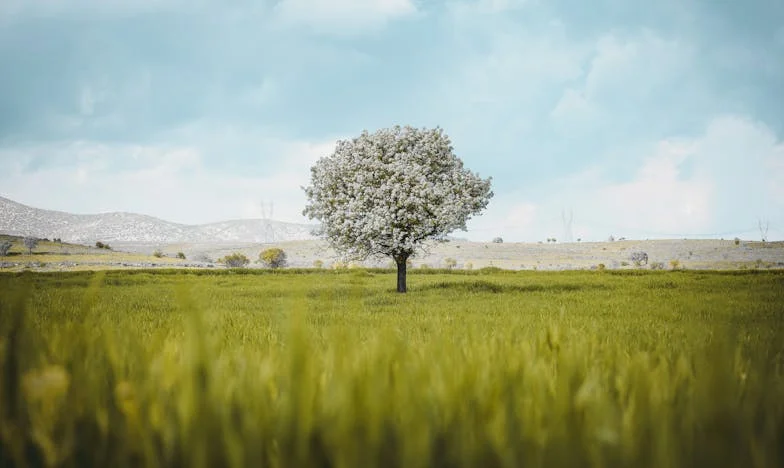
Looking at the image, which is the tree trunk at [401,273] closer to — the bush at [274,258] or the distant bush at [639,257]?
the bush at [274,258]

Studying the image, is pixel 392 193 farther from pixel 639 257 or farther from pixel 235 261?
pixel 639 257

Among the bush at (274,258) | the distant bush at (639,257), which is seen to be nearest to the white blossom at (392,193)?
the bush at (274,258)

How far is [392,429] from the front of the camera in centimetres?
156

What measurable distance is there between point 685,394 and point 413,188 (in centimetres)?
2164

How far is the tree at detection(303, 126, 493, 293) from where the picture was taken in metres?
23.6

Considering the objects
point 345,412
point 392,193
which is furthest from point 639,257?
point 345,412

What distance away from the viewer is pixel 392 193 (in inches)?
916

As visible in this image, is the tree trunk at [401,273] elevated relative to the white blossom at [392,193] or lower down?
lower down

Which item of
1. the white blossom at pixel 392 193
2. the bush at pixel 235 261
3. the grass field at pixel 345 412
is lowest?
the bush at pixel 235 261

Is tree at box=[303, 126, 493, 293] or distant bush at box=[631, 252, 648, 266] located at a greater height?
tree at box=[303, 126, 493, 293]

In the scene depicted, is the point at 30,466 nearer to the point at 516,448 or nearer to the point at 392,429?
the point at 392,429

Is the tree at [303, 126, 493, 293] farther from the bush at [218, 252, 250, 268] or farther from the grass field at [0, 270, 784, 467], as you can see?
the bush at [218, 252, 250, 268]

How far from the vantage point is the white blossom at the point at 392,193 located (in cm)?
2356

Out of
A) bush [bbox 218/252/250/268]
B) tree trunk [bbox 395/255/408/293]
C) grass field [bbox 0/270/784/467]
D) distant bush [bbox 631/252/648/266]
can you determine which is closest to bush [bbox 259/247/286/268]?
bush [bbox 218/252/250/268]
